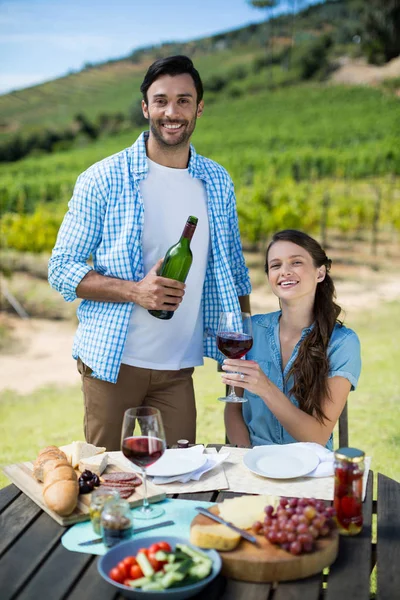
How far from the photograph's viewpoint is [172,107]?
6.84ft

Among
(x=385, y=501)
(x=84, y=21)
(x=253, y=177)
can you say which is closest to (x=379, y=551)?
(x=385, y=501)

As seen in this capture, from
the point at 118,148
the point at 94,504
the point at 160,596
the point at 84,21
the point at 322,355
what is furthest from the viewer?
the point at 118,148

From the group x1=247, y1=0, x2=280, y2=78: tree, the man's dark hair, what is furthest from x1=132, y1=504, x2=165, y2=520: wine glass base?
x1=247, y1=0, x2=280, y2=78: tree

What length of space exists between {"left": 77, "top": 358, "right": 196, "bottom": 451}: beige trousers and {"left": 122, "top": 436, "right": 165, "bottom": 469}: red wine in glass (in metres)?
0.87

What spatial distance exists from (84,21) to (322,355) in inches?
314

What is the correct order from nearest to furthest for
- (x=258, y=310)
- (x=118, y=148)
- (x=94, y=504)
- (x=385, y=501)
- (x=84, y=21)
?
(x=94, y=504) < (x=385, y=501) < (x=258, y=310) < (x=84, y=21) < (x=118, y=148)

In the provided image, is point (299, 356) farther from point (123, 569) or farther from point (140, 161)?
point (123, 569)

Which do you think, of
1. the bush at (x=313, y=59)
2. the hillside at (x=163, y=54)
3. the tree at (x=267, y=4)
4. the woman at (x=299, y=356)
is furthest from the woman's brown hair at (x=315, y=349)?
the bush at (x=313, y=59)

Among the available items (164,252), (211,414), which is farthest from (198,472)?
(211,414)

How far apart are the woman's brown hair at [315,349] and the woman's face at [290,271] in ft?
0.08

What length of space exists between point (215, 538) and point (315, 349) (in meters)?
0.87

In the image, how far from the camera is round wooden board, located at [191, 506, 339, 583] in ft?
3.92

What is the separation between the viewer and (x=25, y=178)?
9.37 m

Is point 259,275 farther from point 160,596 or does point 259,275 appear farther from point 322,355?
point 160,596
